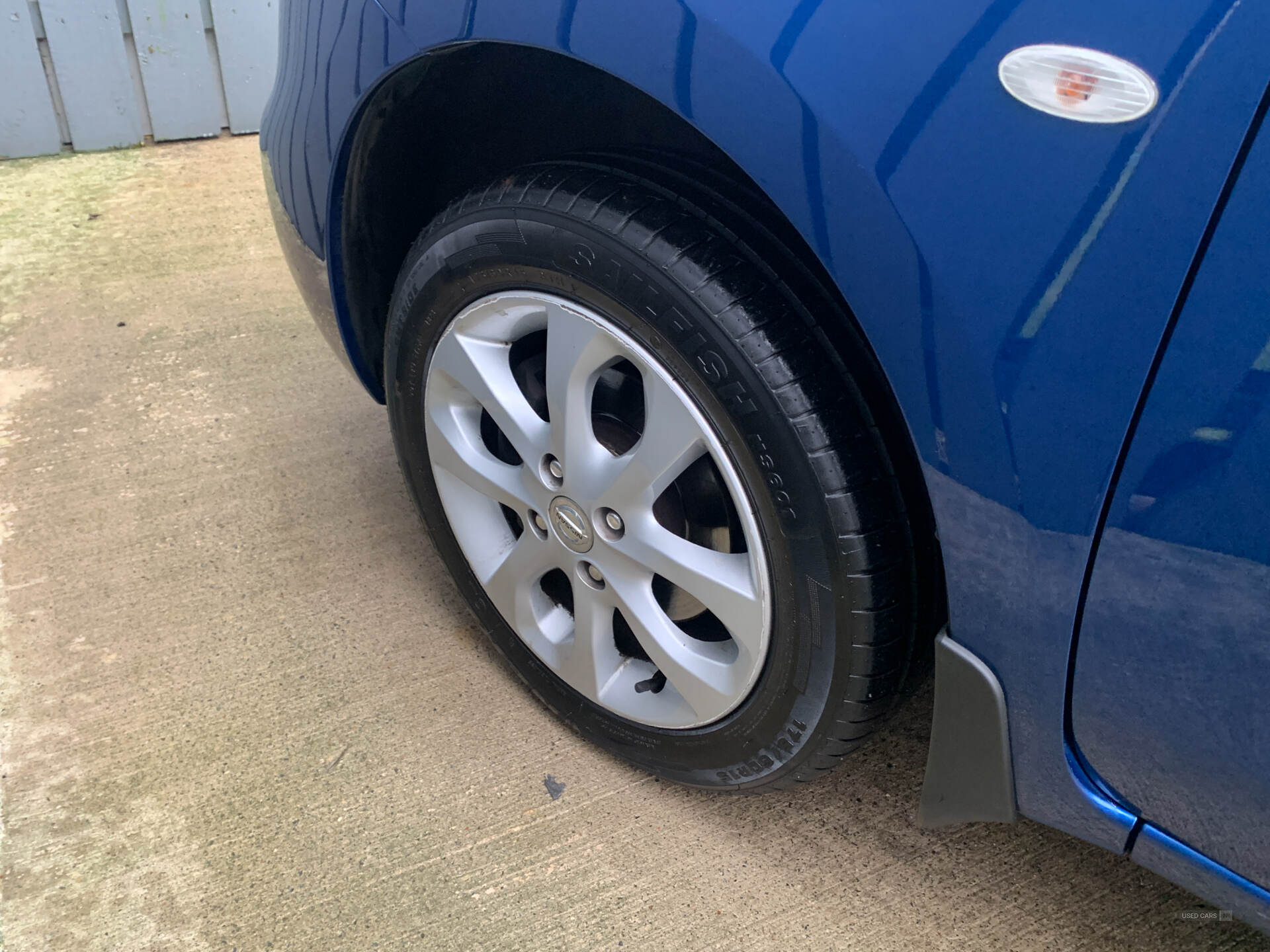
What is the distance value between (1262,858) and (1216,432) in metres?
0.43

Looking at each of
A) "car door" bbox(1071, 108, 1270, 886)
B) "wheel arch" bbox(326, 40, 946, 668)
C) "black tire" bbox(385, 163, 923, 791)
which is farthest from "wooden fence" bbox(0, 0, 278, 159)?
"car door" bbox(1071, 108, 1270, 886)

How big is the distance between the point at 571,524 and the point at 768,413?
42 cm

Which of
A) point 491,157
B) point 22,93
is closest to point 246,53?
point 22,93

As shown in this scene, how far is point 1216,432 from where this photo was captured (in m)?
0.79

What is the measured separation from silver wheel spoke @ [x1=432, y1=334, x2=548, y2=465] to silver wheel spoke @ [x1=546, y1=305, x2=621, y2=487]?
0.07 metres

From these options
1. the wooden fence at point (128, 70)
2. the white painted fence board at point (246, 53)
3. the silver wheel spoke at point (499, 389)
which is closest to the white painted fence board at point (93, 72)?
the wooden fence at point (128, 70)

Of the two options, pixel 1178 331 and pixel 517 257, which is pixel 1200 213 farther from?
pixel 517 257

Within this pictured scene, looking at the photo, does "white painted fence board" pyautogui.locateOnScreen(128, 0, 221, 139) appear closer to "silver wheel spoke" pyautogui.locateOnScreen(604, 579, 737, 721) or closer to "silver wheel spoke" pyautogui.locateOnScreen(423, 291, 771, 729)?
"silver wheel spoke" pyautogui.locateOnScreen(423, 291, 771, 729)

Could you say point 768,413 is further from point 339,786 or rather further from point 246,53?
point 246,53

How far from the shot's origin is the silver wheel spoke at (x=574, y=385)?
1300mm

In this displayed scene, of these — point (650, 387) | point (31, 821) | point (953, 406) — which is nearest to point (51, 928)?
point (31, 821)

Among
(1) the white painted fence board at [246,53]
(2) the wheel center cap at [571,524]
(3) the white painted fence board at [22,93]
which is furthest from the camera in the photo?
(1) the white painted fence board at [246,53]

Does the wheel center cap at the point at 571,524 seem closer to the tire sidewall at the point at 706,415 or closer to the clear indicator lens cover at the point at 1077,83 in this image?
the tire sidewall at the point at 706,415

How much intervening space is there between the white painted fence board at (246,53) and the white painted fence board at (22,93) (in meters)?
0.74
